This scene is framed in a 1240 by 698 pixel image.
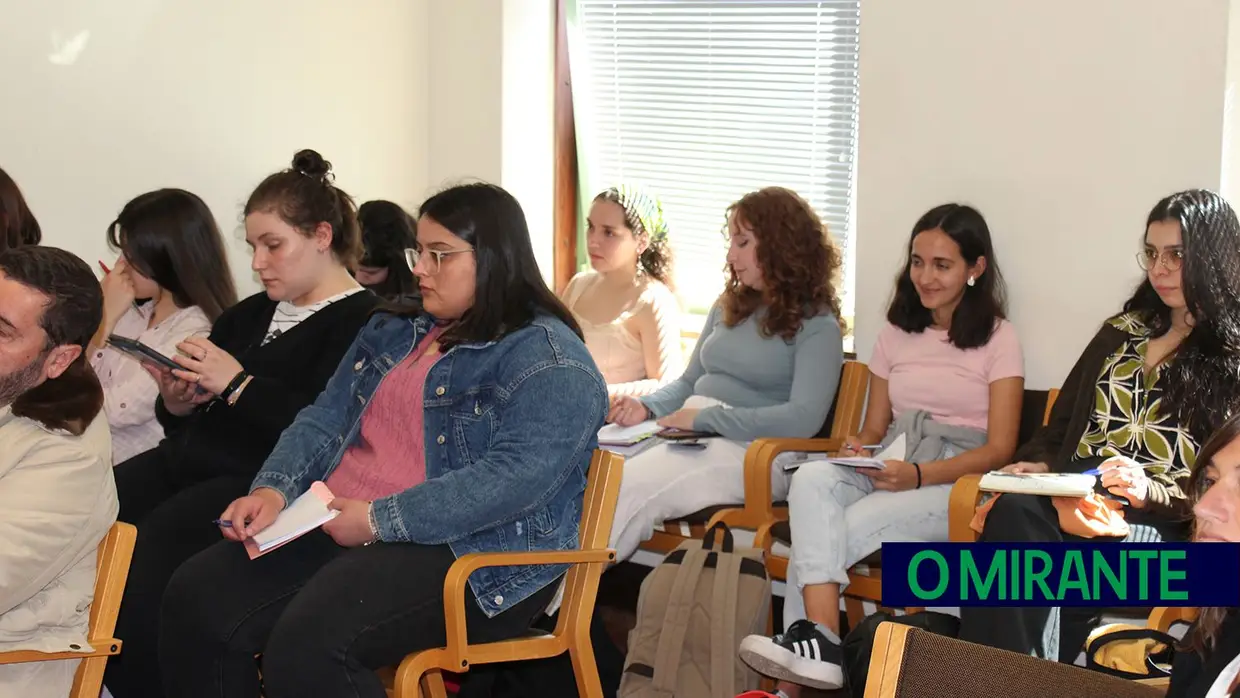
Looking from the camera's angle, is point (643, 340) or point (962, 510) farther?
point (643, 340)

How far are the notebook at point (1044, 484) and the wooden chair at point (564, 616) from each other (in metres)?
0.81

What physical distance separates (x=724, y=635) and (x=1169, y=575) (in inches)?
59.5

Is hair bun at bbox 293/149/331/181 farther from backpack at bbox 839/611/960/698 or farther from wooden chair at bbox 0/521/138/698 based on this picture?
backpack at bbox 839/611/960/698

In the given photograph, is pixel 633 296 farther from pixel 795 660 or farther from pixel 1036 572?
pixel 1036 572

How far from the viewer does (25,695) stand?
2.12 m

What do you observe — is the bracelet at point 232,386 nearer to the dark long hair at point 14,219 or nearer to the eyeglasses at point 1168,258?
the dark long hair at point 14,219

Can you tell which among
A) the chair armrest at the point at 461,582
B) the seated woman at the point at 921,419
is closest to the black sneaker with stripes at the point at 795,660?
the seated woman at the point at 921,419

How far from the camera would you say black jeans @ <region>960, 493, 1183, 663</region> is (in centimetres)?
262

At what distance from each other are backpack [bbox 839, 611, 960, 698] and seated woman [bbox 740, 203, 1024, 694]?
0.28 metres

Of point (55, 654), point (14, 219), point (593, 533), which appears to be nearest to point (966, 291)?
point (593, 533)

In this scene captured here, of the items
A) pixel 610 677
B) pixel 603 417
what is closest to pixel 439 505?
pixel 603 417

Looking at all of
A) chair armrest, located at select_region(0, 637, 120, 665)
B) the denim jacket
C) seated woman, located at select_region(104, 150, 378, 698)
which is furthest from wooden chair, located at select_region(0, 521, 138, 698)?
seated woman, located at select_region(104, 150, 378, 698)

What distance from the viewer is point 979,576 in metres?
1.72

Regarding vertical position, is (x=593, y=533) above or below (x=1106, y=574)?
below
